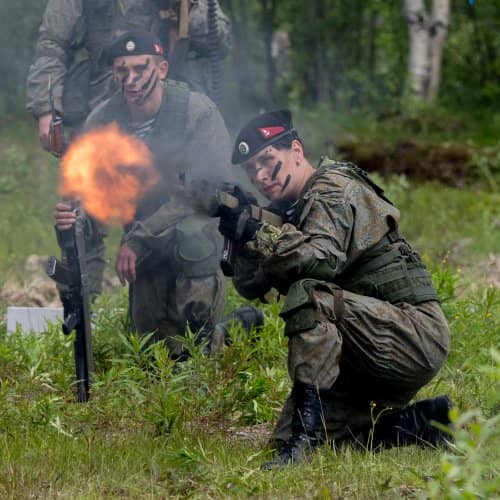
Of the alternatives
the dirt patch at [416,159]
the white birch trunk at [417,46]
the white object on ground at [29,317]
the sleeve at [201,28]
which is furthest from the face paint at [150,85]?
the white birch trunk at [417,46]

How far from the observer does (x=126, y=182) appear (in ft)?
21.9

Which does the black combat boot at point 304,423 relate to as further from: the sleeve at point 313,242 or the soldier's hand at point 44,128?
the soldier's hand at point 44,128

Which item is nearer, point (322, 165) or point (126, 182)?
point (322, 165)

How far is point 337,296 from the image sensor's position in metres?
5.32

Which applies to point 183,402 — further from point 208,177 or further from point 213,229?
point 213,229

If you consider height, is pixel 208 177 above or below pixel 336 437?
above

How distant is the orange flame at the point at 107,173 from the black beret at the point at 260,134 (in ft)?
3.79

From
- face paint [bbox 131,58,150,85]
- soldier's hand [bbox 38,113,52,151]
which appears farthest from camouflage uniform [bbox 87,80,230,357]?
soldier's hand [bbox 38,113,52,151]

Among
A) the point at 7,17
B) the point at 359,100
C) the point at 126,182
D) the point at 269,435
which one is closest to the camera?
the point at 269,435

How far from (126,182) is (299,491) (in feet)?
8.15

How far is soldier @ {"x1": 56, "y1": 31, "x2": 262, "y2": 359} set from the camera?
23.3 feet

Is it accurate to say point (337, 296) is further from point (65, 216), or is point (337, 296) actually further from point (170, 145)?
point (170, 145)

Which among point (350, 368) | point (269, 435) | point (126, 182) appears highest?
point (126, 182)

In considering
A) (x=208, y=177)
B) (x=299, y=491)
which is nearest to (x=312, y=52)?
(x=208, y=177)
